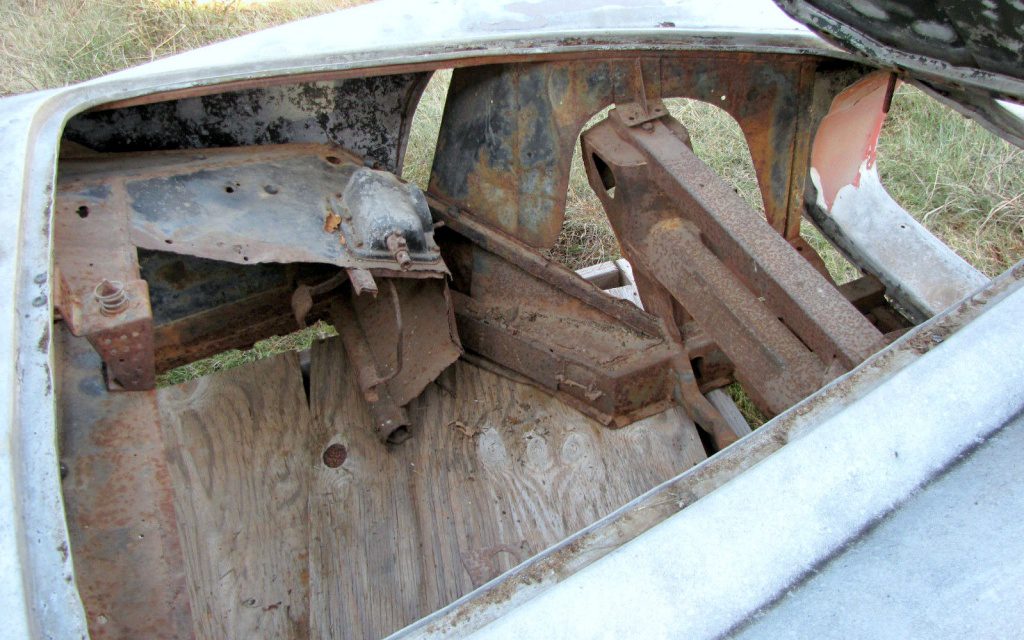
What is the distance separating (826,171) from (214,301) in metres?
1.76

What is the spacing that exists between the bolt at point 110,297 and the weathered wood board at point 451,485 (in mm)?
848

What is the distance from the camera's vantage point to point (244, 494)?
190 cm

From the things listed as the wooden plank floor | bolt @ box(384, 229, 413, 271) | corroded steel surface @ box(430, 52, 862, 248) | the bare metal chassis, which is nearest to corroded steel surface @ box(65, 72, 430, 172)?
the bare metal chassis

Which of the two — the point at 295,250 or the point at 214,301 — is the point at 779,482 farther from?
the point at 214,301

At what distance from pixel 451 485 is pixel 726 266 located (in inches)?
34.6

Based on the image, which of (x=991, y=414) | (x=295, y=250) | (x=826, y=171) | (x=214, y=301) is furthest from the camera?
(x=826, y=171)

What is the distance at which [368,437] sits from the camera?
6.74ft

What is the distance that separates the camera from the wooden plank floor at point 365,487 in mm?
1761

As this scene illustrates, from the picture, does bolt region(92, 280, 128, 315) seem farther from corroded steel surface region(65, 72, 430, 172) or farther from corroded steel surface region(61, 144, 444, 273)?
corroded steel surface region(65, 72, 430, 172)

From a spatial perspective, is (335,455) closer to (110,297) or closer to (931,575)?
(110,297)

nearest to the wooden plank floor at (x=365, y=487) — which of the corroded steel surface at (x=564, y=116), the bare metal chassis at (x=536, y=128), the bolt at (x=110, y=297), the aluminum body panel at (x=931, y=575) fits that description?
the bare metal chassis at (x=536, y=128)

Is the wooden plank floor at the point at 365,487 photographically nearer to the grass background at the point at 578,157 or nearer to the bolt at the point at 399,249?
the bolt at the point at 399,249

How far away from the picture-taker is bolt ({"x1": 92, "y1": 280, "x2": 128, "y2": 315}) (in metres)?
1.20

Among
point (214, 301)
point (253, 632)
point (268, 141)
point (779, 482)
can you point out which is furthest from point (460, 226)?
point (779, 482)
